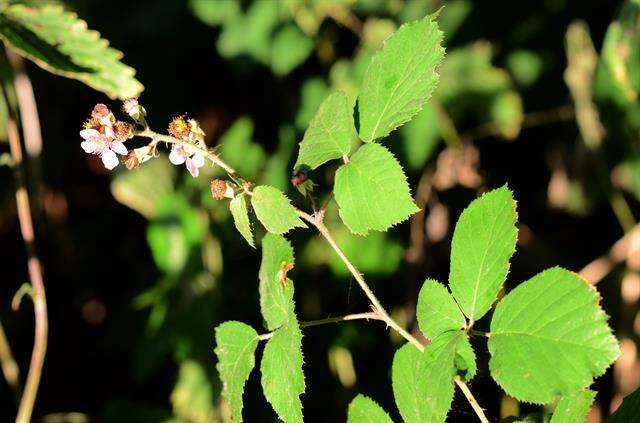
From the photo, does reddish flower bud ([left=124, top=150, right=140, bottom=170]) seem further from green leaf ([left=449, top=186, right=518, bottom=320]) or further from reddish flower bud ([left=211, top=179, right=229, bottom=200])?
green leaf ([left=449, top=186, right=518, bottom=320])

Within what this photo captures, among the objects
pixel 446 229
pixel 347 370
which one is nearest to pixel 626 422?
pixel 347 370

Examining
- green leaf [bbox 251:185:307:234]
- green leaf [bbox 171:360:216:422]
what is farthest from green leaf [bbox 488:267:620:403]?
green leaf [bbox 171:360:216:422]

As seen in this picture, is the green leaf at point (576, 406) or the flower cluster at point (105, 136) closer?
the green leaf at point (576, 406)

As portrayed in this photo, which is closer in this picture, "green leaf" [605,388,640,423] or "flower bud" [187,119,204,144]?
"green leaf" [605,388,640,423]

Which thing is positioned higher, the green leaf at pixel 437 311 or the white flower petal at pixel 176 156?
the white flower petal at pixel 176 156

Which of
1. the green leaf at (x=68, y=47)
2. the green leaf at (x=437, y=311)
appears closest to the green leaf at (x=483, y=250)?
the green leaf at (x=437, y=311)

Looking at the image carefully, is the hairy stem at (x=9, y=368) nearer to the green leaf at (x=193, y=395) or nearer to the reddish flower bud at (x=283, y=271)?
the green leaf at (x=193, y=395)

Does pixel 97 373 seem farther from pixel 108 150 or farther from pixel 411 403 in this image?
pixel 411 403
